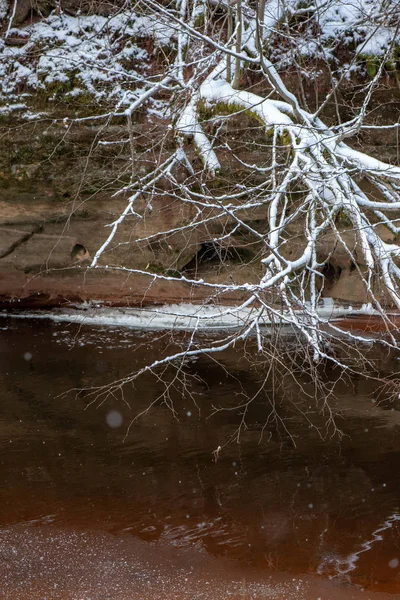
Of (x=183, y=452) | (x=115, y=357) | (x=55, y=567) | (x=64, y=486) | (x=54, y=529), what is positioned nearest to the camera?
(x=55, y=567)

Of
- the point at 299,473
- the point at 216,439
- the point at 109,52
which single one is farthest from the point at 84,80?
the point at 299,473

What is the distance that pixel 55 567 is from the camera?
160 inches

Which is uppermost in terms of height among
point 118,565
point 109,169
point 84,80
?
point 84,80

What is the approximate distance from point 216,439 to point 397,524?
177 cm

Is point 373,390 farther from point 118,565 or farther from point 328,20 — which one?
point 328,20

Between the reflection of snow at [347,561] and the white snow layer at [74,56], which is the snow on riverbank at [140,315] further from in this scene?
the reflection of snow at [347,561]

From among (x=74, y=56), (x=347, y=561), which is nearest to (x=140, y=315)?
(x=74, y=56)

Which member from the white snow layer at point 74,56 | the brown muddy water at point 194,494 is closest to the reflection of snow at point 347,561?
the brown muddy water at point 194,494

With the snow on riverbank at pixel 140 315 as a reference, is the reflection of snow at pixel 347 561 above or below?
above

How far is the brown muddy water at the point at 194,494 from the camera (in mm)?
4016

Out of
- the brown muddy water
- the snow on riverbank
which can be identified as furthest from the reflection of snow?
the snow on riverbank

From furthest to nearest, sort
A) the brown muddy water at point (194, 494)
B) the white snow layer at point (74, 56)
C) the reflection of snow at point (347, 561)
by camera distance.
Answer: the white snow layer at point (74, 56), the reflection of snow at point (347, 561), the brown muddy water at point (194, 494)

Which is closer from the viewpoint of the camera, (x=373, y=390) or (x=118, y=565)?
(x=118, y=565)

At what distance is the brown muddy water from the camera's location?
4.02m
